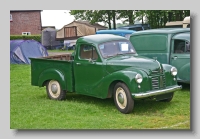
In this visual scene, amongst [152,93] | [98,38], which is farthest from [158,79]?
[98,38]

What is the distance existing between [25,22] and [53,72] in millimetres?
1182

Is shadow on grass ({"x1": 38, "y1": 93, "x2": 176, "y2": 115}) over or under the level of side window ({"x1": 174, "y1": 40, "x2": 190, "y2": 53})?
under

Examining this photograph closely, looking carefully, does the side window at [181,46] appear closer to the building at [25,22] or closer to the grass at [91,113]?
the grass at [91,113]

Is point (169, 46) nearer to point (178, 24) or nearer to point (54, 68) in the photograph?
point (178, 24)

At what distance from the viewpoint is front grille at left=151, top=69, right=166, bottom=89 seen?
8.13 m

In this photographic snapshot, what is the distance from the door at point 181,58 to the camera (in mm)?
9664

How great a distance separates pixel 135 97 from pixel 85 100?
5.54 ft

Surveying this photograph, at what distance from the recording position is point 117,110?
8375mm

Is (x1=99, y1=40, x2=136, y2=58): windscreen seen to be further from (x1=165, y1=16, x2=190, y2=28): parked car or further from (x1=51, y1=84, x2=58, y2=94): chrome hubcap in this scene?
(x1=51, y1=84, x2=58, y2=94): chrome hubcap

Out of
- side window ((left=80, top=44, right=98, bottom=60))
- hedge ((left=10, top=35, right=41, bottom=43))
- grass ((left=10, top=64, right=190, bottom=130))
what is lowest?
grass ((left=10, top=64, right=190, bottom=130))

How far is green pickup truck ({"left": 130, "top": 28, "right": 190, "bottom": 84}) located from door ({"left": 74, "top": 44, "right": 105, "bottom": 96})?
157cm

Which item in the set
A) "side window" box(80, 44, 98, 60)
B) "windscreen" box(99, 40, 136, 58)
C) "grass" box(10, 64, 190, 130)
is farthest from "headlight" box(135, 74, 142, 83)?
"side window" box(80, 44, 98, 60)

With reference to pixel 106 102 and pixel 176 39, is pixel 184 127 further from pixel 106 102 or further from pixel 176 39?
pixel 176 39

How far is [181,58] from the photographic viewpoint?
32.3ft
